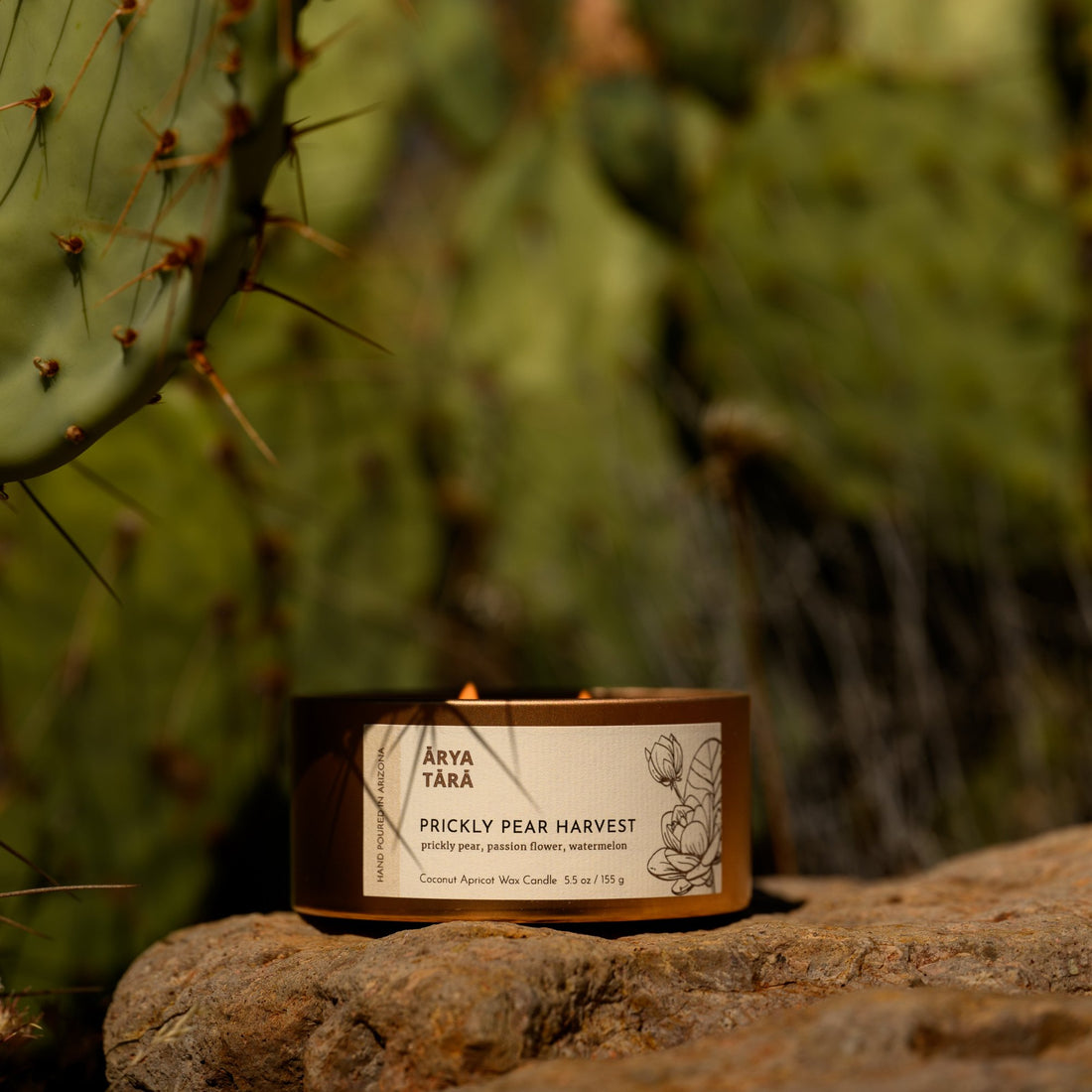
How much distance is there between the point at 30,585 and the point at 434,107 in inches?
56.8

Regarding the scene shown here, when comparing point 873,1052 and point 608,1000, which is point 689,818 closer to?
point 608,1000

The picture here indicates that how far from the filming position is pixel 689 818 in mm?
833

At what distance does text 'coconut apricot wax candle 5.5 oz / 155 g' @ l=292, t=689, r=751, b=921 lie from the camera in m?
0.80

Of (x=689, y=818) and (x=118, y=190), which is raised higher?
(x=118, y=190)

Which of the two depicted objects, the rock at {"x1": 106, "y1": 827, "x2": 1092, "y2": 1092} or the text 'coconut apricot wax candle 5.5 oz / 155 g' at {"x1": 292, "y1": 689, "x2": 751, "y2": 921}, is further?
the text 'coconut apricot wax candle 5.5 oz / 155 g' at {"x1": 292, "y1": 689, "x2": 751, "y2": 921}

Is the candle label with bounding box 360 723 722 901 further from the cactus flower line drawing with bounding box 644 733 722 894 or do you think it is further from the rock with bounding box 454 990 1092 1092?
the rock with bounding box 454 990 1092 1092

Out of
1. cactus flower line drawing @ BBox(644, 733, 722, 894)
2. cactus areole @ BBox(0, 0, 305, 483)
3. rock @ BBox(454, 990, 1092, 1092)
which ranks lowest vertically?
rock @ BBox(454, 990, 1092, 1092)

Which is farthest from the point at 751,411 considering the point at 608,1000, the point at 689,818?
the point at 608,1000

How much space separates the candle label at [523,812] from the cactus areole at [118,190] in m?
0.26

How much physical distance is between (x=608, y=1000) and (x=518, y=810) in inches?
4.8

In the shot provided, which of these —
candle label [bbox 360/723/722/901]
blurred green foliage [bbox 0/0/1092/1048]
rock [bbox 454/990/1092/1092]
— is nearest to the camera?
rock [bbox 454/990/1092/1092]

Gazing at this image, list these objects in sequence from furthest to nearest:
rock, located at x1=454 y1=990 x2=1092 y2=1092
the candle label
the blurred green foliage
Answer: the blurred green foliage
the candle label
rock, located at x1=454 y1=990 x2=1092 y2=1092

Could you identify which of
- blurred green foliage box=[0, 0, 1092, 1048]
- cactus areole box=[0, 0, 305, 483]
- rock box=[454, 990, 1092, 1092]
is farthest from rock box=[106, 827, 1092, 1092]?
blurred green foliage box=[0, 0, 1092, 1048]

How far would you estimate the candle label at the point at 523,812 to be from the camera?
0.80 metres
